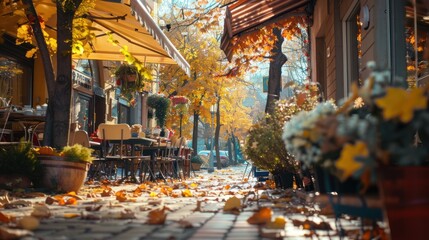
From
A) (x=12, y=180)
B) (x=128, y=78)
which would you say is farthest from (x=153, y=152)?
(x=12, y=180)

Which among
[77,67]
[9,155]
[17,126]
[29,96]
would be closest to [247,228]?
[9,155]

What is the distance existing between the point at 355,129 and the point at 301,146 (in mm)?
609

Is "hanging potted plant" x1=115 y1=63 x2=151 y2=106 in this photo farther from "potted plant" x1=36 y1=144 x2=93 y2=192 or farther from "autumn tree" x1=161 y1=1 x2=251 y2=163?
"autumn tree" x1=161 y1=1 x2=251 y2=163

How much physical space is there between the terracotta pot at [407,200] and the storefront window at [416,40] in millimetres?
4032

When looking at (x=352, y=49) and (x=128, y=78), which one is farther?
(x=128, y=78)

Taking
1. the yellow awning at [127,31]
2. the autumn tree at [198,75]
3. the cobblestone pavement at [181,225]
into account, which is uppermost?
the autumn tree at [198,75]

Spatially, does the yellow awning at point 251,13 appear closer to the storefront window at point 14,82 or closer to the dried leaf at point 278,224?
the storefront window at point 14,82

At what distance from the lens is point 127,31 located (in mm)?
14297

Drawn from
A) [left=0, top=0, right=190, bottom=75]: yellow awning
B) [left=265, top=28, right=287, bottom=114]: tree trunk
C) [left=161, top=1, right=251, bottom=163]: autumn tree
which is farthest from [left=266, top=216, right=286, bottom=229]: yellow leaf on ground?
[left=161, top=1, right=251, bottom=163]: autumn tree

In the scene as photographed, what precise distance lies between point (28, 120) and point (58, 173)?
405 centimetres

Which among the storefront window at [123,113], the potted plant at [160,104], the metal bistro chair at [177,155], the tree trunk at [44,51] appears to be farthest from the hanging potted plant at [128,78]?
the storefront window at [123,113]

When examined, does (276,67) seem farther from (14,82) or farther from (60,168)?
(60,168)

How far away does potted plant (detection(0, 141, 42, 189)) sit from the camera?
9102mm

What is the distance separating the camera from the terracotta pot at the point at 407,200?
2.79 m
